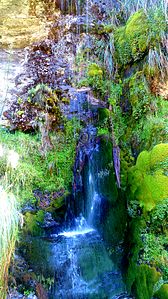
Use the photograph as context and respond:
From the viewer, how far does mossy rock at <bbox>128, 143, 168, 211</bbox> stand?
3.74 meters

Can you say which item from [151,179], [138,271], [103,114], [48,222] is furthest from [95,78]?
[138,271]

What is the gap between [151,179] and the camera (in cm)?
390

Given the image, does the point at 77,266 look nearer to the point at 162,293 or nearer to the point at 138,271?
the point at 138,271

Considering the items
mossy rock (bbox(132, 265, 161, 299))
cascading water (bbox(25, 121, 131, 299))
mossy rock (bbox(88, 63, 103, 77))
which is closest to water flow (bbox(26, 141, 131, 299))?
cascading water (bbox(25, 121, 131, 299))

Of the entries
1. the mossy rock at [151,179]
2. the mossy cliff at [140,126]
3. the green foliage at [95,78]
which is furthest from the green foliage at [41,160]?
the mossy rock at [151,179]

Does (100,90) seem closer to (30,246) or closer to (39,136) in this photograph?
(39,136)

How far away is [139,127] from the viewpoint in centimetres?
498

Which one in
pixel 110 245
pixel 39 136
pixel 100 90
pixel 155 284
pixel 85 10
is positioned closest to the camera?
pixel 155 284

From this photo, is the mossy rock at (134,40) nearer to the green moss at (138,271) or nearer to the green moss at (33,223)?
the green moss at (138,271)

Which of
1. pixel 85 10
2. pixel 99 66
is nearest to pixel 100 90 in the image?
pixel 99 66

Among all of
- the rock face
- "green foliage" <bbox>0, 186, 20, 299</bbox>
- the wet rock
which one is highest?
the rock face

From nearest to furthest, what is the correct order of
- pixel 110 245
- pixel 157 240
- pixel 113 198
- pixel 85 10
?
pixel 157 240 → pixel 110 245 → pixel 113 198 → pixel 85 10

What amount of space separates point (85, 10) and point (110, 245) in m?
6.21

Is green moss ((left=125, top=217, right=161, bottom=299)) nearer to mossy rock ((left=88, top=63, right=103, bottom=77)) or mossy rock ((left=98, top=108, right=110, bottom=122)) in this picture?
mossy rock ((left=98, top=108, right=110, bottom=122))
